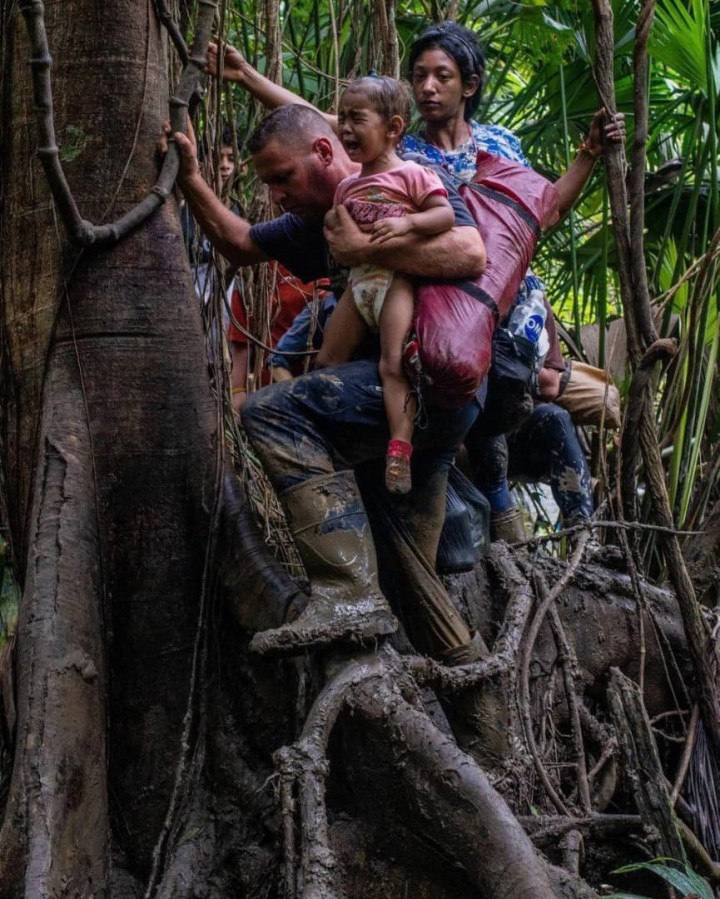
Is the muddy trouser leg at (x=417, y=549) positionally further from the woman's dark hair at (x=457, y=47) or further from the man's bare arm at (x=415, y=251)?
the woman's dark hair at (x=457, y=47)

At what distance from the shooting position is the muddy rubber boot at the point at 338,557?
2799mm

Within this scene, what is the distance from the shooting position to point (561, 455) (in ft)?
14.7

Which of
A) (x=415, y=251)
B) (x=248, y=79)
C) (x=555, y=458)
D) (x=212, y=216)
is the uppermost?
(x=248, y=79)

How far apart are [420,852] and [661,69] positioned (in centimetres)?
519

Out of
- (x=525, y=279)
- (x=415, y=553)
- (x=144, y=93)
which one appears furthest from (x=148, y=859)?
(x=144, y=93)

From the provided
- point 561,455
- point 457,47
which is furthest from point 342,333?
point 561,455

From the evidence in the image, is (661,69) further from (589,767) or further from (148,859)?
(148,859)

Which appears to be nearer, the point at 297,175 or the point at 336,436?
the point at 336,436

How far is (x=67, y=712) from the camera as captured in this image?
9.23 feet

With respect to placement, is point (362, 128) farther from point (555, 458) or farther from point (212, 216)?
point (555, 458)

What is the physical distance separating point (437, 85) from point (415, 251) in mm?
1311

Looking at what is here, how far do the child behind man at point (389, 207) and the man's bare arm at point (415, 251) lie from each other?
25 mm

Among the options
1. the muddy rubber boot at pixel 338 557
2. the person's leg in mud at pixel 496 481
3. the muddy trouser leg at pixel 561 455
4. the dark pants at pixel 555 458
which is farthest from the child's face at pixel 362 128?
the muddy trouser leg at pixel 561 455

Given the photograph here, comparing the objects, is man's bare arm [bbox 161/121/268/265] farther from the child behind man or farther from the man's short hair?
the child behind man
